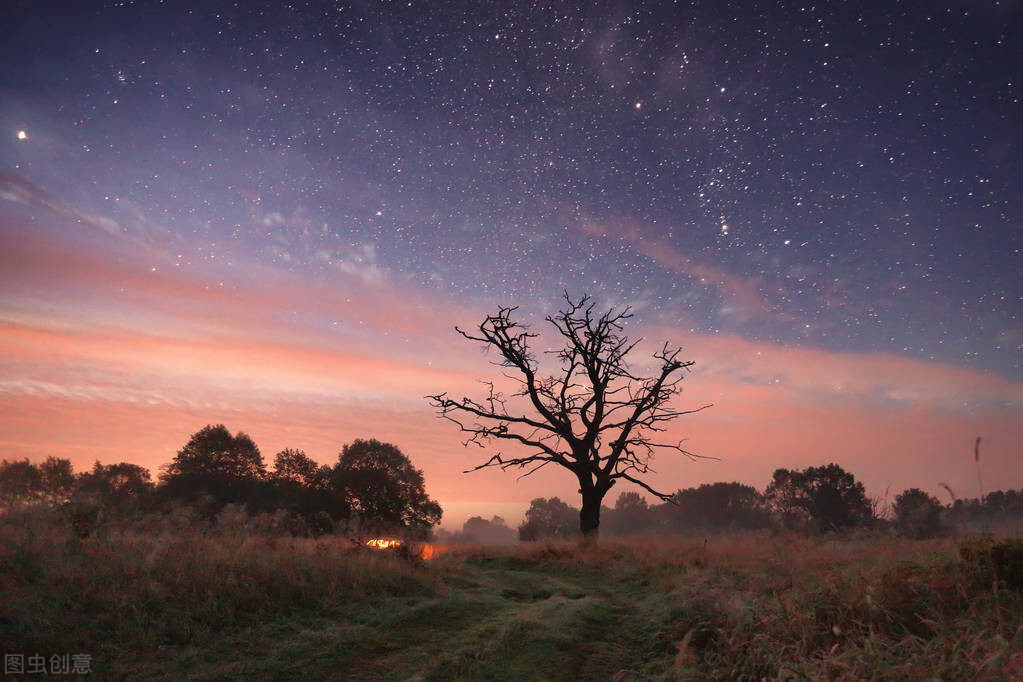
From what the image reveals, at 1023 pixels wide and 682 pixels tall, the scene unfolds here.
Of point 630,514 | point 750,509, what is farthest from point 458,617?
point 630,514

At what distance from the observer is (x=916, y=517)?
17.3 meters

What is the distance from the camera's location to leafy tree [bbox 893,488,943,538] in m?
14.5

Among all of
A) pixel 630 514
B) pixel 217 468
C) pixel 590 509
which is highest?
pixel 217 468

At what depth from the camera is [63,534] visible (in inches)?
365

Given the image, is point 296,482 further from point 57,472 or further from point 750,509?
point 750,509

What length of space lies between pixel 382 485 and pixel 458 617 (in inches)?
1041

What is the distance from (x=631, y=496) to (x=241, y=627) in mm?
78599

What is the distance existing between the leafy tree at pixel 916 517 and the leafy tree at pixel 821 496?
5.07 metres

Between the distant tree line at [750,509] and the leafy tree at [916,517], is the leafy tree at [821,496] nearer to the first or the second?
the distant tree line at [750,509]

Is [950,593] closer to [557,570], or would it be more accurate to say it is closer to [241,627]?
[241,627]

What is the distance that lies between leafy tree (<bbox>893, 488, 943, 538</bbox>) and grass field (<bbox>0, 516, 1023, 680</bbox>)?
3465 millimetres

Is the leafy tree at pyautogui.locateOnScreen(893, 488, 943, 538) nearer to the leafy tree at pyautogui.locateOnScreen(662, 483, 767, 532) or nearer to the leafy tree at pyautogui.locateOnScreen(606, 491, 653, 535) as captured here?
the leafy tree at pyautogui.locateOnScreen(662, 483, 767, 532)

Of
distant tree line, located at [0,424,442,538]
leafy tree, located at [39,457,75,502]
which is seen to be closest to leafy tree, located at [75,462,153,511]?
distant tree line, located at [0,424,442,538]

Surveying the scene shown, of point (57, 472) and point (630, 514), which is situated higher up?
point (57, 472)
